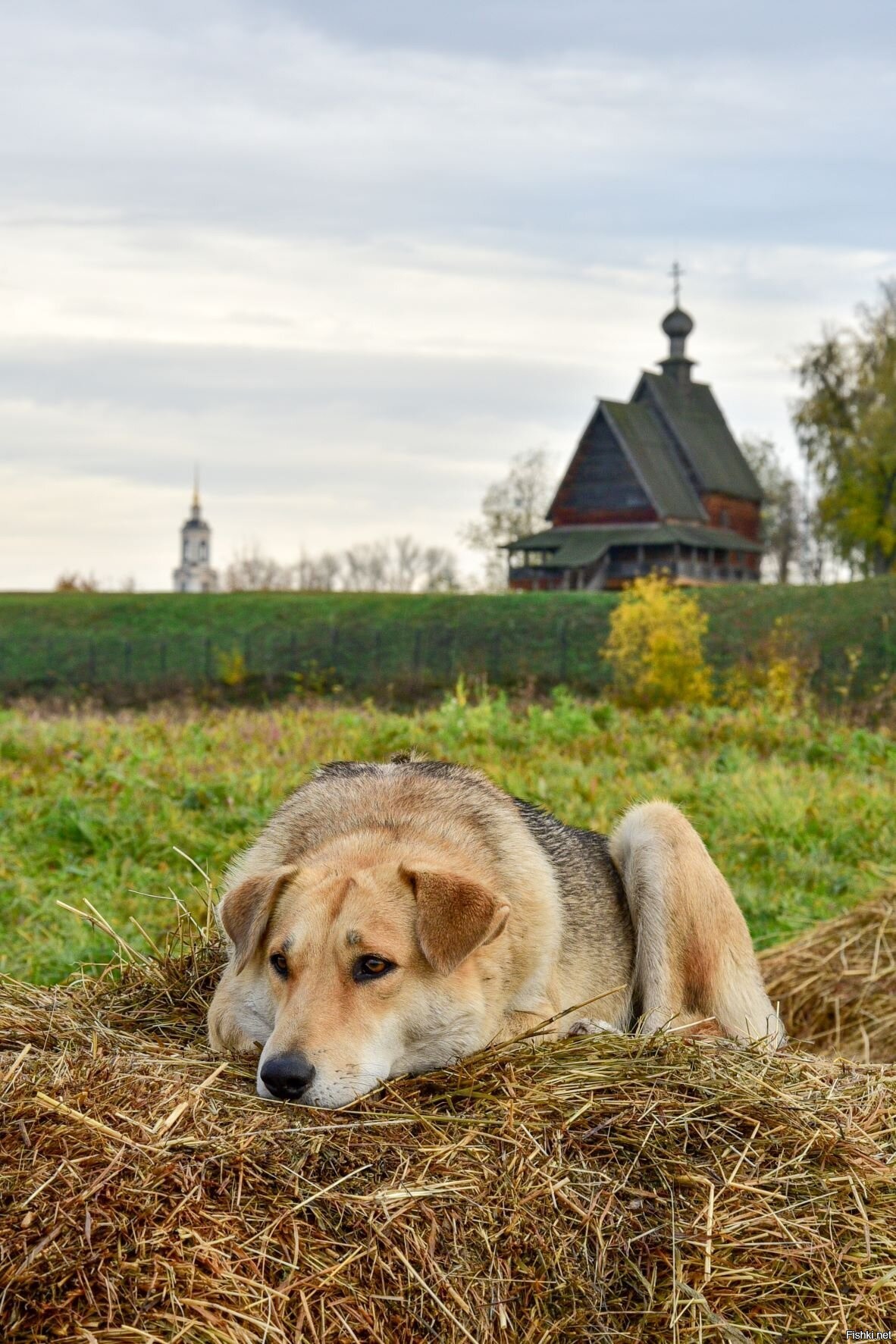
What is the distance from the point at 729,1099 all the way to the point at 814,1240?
0.49m

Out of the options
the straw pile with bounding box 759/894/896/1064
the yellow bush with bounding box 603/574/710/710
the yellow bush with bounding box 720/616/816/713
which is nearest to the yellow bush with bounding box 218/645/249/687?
the yellow bush with bounding box 720/616/816/713

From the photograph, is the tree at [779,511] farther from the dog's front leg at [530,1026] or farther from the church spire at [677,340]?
the dog's front leg at [530,1026]

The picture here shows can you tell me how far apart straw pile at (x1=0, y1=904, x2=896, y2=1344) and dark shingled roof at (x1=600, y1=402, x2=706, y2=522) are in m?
54.9

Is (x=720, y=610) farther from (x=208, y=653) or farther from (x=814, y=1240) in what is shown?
(x=814, y=1240)

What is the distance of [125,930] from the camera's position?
833cm

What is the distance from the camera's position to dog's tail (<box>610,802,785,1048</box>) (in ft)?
17.5

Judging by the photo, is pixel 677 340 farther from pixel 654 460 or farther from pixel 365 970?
pixel 365 970

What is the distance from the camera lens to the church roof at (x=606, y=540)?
188ft

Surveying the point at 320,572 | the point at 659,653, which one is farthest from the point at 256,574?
the point at 659,653

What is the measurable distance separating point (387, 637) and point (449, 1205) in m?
42.8

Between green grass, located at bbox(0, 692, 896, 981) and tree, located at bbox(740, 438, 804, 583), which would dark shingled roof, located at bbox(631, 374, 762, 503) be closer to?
tree, located at bbox(740, 438, 804, 583)

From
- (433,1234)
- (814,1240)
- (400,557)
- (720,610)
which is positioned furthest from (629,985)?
(400,557)

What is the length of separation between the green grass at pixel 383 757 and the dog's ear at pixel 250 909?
2605 mm

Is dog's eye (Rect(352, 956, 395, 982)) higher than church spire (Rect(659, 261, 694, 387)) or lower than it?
lower
